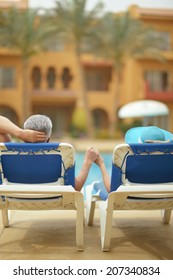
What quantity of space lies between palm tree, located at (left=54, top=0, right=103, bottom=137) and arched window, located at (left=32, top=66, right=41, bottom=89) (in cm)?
282

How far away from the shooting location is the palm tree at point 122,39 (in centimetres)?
1972

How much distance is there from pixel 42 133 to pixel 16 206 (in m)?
A: 0.53

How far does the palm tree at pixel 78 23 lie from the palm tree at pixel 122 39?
21.3 inches

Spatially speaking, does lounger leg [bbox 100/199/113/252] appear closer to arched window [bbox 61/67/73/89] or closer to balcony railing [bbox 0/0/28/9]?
balcony railing [bbox 0/0/28/9]

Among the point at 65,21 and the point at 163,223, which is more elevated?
the point at 65,21

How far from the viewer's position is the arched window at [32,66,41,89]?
2248cm

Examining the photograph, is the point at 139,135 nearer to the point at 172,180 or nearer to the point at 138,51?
the point at 172,180

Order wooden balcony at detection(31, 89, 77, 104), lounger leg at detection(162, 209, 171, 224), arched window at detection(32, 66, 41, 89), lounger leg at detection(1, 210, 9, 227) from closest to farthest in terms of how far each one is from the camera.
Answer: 1. lounger leg at detection(1, 210, 9, 227)
2. lounger leg at detection(162, 209, 171, 224)
3. wooden balcony at detection(31, 89, 77, 104)
4. arched window at detection(32, 66, 41, 89)

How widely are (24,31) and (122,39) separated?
4.41 meters

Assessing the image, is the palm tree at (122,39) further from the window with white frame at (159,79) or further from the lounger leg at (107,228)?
the lounger leg at (107,228)

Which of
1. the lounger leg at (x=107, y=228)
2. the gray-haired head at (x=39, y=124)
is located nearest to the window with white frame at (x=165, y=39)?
the gray-haired head at (x=39, y=124)

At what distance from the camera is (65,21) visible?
19562 millimetres

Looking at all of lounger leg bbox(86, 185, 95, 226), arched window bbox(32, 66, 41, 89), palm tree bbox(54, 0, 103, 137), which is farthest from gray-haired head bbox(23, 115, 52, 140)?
arched window bbox(32, 66, 41, 89)
